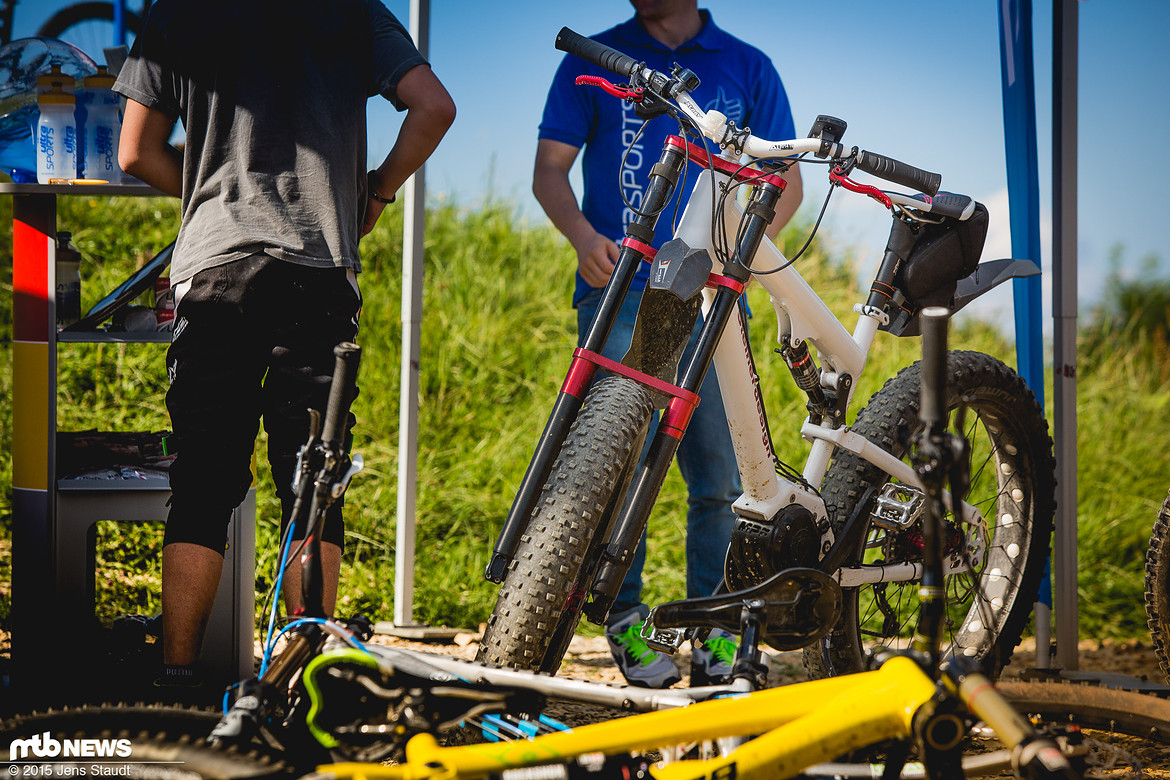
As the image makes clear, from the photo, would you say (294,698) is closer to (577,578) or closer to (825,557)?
(577,578)

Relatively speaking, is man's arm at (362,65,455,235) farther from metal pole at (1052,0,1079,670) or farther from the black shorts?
metal pole at (1052,0,1079,670)

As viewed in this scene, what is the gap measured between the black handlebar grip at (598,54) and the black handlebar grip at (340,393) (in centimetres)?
104

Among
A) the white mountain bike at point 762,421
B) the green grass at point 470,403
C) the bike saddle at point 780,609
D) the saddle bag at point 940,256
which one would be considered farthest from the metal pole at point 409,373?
the bike saddle at point 780,609

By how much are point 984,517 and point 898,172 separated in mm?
1055

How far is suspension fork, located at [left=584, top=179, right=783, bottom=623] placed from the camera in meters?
1.83

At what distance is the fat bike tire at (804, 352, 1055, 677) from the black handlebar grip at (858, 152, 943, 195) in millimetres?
456

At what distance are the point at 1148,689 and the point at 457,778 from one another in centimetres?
234

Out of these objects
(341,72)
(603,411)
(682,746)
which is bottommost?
(682,746)

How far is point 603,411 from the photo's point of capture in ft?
6.20

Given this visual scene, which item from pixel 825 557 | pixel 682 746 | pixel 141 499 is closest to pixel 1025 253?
pixel 825 557

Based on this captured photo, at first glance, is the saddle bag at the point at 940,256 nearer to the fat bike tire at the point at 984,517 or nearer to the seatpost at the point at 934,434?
the fat bike tire at the point at 984,517

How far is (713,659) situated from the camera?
2.77 m

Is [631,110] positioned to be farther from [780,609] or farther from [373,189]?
[780,609]

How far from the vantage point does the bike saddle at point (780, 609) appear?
167 cm
